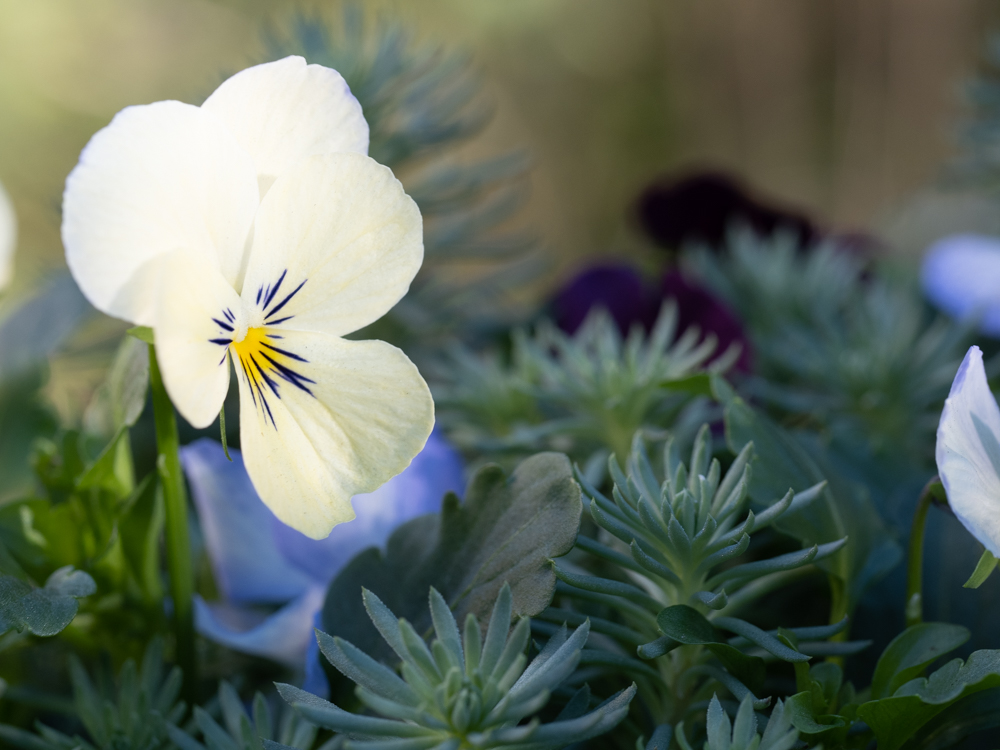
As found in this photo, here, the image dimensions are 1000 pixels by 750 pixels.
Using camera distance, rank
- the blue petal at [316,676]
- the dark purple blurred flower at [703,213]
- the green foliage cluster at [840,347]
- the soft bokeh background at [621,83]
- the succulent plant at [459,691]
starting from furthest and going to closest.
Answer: the soft bokeh background at [621,83], the dark purple blurred flower at [703,213], the green foliage cluster at [840,347], the blue petal at [316,676], the succulent plant at [459,691]

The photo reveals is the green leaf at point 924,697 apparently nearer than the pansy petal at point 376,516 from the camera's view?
Yes

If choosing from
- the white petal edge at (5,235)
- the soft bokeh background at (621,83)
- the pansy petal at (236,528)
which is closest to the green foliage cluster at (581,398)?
the pansy petal at (236,528)

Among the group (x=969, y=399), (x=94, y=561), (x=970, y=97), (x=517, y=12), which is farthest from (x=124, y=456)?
(x=517, y=12)

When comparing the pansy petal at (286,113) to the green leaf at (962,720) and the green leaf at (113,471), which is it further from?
the green leaf at (962,720)

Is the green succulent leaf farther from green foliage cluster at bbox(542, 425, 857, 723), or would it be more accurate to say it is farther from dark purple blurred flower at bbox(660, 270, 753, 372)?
dark purple blurred flower at bbox(660, 270, 753, 372)

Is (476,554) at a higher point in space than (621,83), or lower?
lower

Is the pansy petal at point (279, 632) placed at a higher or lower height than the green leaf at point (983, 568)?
lower

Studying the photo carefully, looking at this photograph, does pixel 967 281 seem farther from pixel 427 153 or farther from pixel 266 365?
pixel 266 365

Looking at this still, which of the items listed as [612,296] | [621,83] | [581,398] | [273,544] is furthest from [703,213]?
[621,83]
